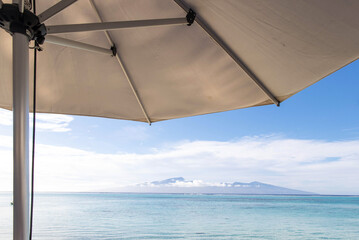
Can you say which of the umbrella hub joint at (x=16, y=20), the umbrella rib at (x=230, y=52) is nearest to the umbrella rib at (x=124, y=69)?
the umbrella rib at (x=230, y=52)

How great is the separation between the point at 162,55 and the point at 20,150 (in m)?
1.06

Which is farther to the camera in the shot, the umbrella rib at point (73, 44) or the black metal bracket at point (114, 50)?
the black metal bracket at point (114, 50)

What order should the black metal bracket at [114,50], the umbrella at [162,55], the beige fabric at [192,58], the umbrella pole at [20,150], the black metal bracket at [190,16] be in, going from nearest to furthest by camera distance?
the umbrella pole at [20,150], the umbrella at [162,55], the beige fabric at [192,58], the black metal bracket at [190,16], the black metal bracket at [114,50]

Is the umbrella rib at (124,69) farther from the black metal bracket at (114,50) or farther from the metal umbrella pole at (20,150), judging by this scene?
the metal umbrella pole at (20,150)

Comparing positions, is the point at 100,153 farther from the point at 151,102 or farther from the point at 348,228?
the point at 151,102

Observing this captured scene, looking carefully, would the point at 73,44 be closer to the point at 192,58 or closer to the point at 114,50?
the point at 114,50

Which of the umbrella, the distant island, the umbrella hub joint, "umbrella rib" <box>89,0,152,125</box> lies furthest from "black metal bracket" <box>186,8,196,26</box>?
the distant island

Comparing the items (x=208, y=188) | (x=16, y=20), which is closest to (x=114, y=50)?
(x=16, y=20)

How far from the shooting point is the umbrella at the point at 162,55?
115 cm

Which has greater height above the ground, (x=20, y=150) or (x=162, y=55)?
(x=162, y=55)

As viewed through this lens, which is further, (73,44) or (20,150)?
(73,44)

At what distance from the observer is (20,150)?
1.00 metres

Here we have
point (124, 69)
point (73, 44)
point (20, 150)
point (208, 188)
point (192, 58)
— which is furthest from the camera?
point (208, 188)

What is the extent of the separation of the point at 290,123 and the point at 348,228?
25962mm
